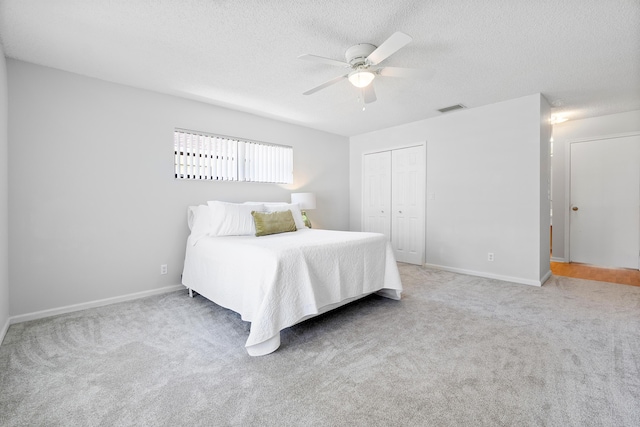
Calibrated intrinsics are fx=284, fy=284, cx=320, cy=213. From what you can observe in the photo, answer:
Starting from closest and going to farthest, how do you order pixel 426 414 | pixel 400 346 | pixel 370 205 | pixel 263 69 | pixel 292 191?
pixel 426 414 < pixel 400 346 < pixel 263 69 < pixel 292 191 < pixel 370 205

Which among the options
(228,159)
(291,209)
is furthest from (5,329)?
(291,209)

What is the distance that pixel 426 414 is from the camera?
138cm

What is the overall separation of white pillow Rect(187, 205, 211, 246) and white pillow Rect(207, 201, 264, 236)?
7 centimetres

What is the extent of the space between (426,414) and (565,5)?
262 cm

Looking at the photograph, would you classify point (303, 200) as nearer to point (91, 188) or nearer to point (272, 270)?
point (272, 270)

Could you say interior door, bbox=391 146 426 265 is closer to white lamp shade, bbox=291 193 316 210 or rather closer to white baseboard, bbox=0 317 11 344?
white lamp shade, bbox=291 193 316 210

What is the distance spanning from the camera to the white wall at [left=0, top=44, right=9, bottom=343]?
2.25m

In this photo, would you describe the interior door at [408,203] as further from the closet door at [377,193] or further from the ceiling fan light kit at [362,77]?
the ceiling fan light kit at [362,77]

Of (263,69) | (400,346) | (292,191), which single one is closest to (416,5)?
(263,69)

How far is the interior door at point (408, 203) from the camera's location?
457 cm

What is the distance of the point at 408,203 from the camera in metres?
4.75

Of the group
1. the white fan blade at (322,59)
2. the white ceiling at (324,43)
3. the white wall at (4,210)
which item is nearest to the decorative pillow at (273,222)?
the white ceiling at (324,43)

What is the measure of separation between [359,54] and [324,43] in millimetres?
295

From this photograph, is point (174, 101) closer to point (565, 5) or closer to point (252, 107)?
point (252, 107)
